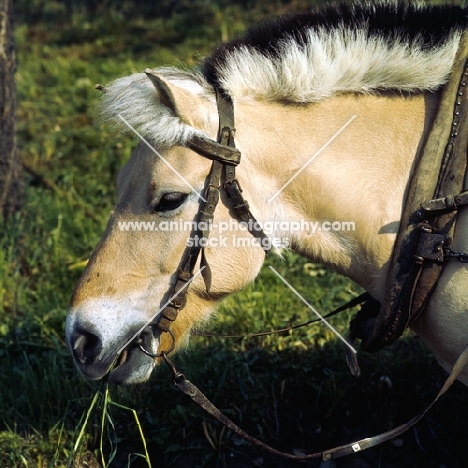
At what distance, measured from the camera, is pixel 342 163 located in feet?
9.11

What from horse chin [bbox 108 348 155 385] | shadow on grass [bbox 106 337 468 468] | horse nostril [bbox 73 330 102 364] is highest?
horse nostril [bbox 73 330 102 364]

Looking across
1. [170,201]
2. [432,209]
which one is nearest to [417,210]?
[432,209]

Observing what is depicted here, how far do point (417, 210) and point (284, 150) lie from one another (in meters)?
0.54

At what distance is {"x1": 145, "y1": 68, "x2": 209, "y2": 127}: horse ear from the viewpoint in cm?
254

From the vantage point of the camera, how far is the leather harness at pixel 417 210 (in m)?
2.57

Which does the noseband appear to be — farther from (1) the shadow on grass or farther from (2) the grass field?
(1) the shadow on grass

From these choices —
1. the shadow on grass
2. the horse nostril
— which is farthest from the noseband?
the shadow on grass

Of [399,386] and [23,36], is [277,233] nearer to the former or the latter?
[399,386]

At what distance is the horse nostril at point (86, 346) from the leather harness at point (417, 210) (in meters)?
0.16

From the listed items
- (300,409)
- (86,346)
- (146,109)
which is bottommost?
(300,409)

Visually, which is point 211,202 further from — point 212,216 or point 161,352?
point 161,352

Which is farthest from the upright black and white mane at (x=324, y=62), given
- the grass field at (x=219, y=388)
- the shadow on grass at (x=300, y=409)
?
the shadow on grass at (x=300, y=409)

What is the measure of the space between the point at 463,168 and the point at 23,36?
21.4ft

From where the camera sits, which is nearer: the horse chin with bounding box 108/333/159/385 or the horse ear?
the horse ear
